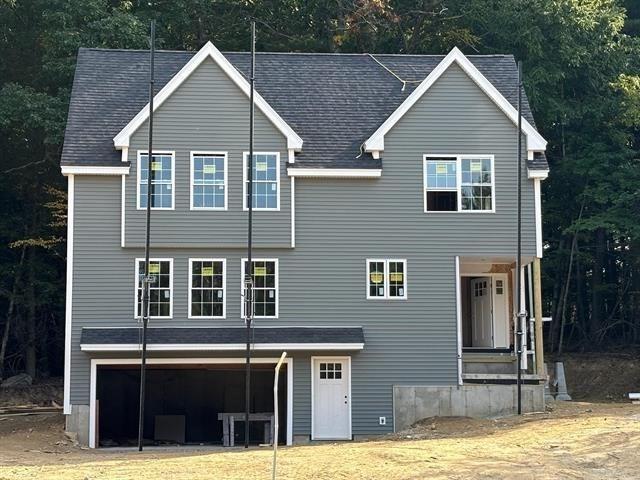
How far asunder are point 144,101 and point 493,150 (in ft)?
34.3

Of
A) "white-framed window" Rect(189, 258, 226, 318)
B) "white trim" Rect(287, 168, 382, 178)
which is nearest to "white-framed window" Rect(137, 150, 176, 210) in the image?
"white-framed window" Rect(189, 258, 226, 318)

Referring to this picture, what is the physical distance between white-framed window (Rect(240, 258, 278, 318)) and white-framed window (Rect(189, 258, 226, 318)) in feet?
1.95

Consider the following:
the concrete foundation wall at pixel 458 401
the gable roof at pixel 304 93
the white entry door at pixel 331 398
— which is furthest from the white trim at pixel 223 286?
the concrete foundation wall at pixel 458 401

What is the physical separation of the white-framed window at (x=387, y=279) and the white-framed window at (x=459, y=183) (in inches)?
73.7

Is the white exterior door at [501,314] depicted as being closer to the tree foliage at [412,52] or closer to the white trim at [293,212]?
the white trim at [293,212]

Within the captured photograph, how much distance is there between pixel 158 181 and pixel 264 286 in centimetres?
418

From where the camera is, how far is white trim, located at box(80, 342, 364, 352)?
2644cm

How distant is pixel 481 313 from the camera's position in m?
31.7

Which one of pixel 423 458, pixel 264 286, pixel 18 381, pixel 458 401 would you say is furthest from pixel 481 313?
pixel 18 381

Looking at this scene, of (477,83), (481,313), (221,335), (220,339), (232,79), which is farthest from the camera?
(481,313)

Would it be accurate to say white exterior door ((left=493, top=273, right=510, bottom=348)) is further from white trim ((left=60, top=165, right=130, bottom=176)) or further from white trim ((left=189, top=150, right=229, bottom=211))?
white trim ((left=60, top=165, right=130, bottom=176))

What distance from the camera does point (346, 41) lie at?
42750 mm

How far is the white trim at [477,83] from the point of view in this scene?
28594mm

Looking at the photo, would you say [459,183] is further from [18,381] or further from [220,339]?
[18,381]
